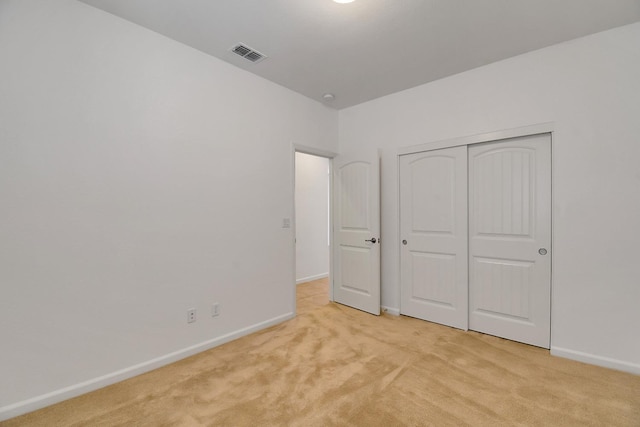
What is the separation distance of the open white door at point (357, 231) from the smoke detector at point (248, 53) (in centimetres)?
164

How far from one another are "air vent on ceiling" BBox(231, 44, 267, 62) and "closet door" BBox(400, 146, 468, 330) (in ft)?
6.44

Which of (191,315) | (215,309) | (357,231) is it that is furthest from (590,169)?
(191,315)

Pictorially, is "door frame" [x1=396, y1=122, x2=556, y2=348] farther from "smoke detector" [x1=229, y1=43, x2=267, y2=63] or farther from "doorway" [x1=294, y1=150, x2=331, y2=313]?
"smoke detector" [x1=229, y1=43, x2=267, y2=63]

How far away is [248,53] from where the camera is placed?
261 centimetres

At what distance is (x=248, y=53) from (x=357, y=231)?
7.73 feet

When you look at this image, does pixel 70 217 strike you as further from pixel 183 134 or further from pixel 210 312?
pixel 210 312

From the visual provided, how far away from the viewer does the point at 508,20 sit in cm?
217

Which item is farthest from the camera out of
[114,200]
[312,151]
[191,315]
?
[312,151]

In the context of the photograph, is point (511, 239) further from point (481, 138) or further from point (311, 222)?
point (311, 222)

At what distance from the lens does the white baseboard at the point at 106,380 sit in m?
1.74

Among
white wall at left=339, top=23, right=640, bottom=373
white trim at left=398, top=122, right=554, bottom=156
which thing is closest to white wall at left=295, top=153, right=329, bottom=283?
white trim at left=398, top=122, right=554, bottom=156

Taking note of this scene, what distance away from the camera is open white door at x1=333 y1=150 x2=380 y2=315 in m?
3.50

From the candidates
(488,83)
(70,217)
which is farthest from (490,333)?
(70,217)

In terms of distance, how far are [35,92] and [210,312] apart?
81.6 inches
